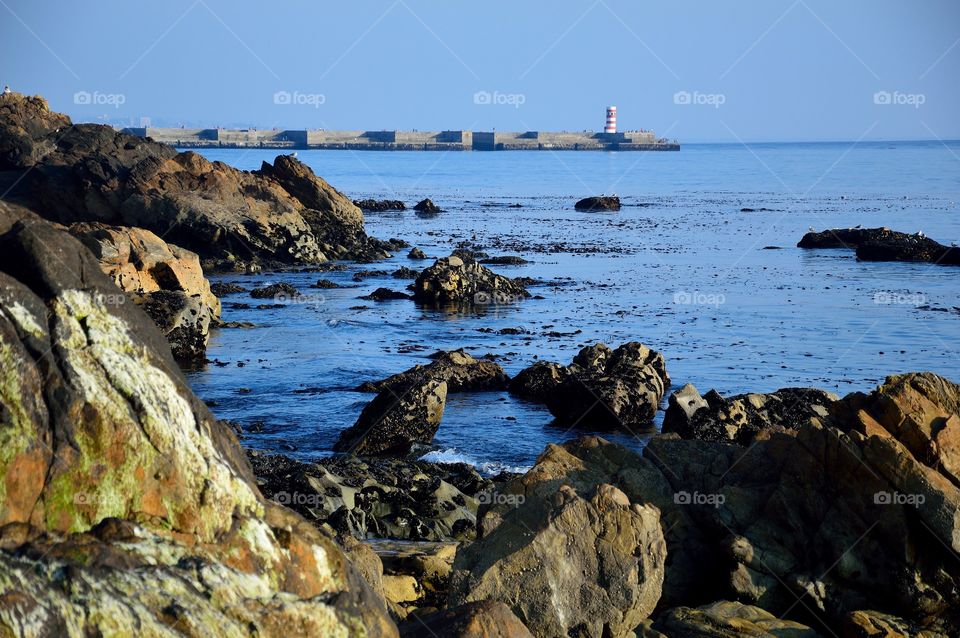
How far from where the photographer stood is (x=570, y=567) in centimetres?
989

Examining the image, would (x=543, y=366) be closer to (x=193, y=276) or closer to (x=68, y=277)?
(x=193, y=276)

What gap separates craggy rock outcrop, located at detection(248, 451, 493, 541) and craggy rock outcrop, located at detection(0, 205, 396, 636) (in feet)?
20.5

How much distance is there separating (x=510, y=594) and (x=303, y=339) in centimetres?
2066

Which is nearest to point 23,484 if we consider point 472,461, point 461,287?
point 472,461

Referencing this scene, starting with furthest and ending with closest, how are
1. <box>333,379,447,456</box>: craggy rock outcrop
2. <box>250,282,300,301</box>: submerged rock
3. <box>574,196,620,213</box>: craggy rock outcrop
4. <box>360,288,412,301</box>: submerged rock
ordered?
<box>574,196,620,213</box>: craggy rock outcrop → <box>360,288,412,301</box>: submerged rock → <box>250,282,300,301</box>: submerged rock → <box>333,379,447,456</box>: craggy rock outcrop

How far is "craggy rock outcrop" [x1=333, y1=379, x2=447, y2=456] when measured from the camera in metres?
19.0

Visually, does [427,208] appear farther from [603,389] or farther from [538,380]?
[603,389]

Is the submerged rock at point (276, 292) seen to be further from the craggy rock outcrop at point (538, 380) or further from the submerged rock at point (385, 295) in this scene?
the craggy rock outcrop at point (538, 380)

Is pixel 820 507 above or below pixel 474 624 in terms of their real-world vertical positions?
below

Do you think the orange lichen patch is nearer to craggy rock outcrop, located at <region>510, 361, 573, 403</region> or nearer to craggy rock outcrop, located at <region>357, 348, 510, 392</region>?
craggy rock outcrop, located at <region>357, 348, 510, 392</region>

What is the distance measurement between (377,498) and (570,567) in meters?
5.31

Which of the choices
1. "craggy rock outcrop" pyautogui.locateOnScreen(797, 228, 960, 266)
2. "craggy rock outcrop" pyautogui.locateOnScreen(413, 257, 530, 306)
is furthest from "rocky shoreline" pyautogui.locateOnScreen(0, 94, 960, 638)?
"craggy rock outcrop" pyautogui.locateOnScreen(797, 228, 960, 266)

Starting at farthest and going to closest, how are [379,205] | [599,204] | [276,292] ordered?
[599,204] < [379,205] < [276,292]

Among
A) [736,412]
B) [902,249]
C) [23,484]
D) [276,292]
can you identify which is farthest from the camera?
[902,249]
